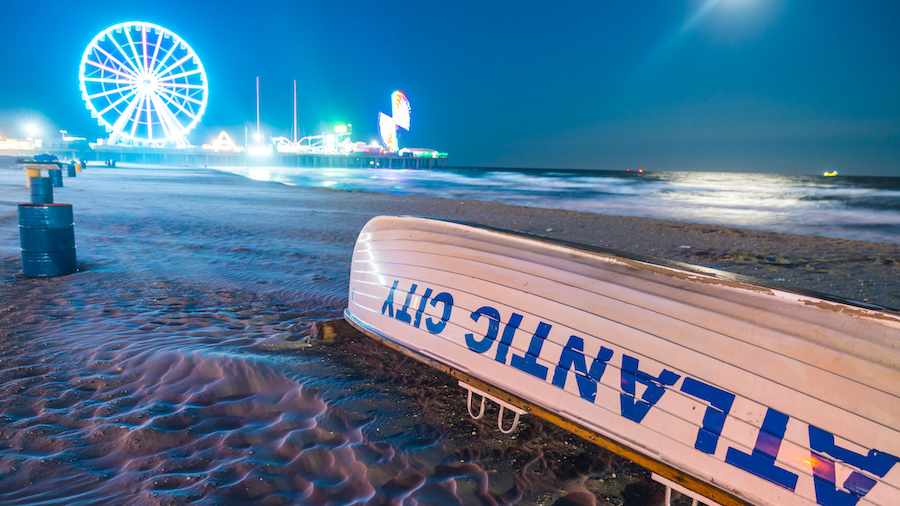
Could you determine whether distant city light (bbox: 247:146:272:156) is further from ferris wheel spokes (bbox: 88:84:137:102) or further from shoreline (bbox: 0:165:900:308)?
shoreline (bbox: 0:165:900:308)

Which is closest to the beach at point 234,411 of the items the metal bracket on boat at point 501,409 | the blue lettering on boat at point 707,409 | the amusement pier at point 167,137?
the metal bracket on boat at point 501,409

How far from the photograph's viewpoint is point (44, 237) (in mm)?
6098

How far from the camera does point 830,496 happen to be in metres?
1.90

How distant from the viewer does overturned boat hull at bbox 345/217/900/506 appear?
6.37ft

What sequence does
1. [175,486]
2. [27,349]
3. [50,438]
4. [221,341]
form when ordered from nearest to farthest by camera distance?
[175,486] < [50,438] < [27,349] < [221,341]

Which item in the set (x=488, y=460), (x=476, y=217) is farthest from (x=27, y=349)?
(x=476, y=217)

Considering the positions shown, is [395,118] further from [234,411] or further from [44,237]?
[234,411]

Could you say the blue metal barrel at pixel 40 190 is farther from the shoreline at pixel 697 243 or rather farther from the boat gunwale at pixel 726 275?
the boat gunwale at pixel 726 275

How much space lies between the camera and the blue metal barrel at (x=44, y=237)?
596 cm

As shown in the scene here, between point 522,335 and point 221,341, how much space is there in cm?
290

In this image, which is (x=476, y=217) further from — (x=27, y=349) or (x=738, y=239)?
(x=27, y=349)

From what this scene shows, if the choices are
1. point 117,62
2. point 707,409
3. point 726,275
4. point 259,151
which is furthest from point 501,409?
point 259,151

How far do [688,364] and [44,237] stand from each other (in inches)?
300

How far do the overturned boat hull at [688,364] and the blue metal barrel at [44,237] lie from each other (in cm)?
571
